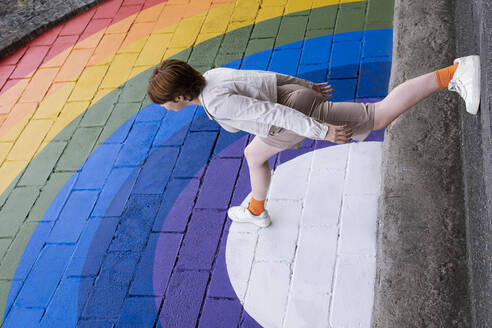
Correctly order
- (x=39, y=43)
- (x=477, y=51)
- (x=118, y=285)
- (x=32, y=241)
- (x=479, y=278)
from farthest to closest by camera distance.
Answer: (x=39, y=43) → (x=32, y=241) → (x=118, y=285) → (x=477, y=51) → (x=479, y=278)

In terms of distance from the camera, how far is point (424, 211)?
3273mm

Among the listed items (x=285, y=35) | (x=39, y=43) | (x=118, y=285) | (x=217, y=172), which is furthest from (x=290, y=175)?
(x=39, y=43)

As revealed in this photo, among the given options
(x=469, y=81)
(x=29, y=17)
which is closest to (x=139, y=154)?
(x=469, y=81)

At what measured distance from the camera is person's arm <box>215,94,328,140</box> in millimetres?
2818

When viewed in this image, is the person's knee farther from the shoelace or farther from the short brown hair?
the shoelace

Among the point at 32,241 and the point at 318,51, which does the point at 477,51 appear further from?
the point at 32,241

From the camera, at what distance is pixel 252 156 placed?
3.38m

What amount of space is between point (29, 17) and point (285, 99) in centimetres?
492

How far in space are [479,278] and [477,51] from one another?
127 centimetres

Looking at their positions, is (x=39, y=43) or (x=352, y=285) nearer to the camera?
(x=352, y=285)

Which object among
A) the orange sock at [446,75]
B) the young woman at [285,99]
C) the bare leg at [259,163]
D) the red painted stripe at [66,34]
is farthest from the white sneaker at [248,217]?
the red painted stripe at [66,34]

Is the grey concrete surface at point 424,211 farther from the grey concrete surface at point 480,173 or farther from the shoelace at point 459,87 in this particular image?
the shoelace at point 459,87

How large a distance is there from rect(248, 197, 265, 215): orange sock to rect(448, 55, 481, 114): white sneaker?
58.2 inches

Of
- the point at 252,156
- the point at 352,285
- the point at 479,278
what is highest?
the point at 252,156
